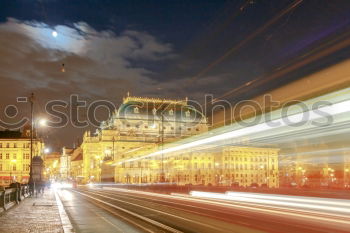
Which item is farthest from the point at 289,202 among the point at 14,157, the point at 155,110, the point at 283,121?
the point at 155,110

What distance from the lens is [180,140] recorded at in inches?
1561

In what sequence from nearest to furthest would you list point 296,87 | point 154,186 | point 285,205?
1. point 296,87
2. point 285,205
3. point 154,186

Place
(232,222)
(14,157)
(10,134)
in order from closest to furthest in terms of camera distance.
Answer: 1. (232,222)
2. (14,157)
3. (10,134)

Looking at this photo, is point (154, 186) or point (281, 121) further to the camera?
point (154, 186)

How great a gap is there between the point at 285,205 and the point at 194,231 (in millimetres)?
7760

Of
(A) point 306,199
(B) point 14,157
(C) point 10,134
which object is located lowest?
(A) point 306,199

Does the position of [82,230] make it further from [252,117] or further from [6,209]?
[252,117]

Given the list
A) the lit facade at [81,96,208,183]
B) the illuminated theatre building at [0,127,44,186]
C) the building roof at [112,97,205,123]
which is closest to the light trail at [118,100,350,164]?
the illuminated theatre building at [0,127,44,186]

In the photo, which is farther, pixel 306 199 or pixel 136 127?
pixel 136 127

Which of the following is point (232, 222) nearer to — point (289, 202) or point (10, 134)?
point (289, 202)

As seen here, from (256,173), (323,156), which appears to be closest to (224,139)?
(323,156)

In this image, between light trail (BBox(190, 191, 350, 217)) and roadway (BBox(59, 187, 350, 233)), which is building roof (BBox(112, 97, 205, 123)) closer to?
light trail (BBox(190, 191, 350, 217))

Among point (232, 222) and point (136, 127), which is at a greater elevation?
point (136, 127)

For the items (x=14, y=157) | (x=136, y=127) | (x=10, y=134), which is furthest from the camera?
(x=136, y=127)
